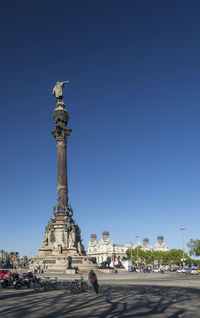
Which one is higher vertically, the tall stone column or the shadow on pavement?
the tall stone column

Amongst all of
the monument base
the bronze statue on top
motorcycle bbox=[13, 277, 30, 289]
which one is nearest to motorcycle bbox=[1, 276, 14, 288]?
motorcycle bbox=[13, 277, 30, 289]

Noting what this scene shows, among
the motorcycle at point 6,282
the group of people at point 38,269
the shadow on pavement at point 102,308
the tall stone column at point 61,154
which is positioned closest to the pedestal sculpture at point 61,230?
the tall stone column at point 61,154

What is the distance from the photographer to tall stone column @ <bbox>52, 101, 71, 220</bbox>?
2544 inches

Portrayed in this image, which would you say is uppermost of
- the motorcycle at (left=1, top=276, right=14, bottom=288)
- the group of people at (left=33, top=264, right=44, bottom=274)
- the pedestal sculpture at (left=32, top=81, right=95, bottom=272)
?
the pedestal sculpture at (left=32, top=81, right=95, bottom=272)

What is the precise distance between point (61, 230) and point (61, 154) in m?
14.8

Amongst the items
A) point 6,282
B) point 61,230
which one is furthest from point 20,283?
point 61,230

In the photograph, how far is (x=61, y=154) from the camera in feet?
222

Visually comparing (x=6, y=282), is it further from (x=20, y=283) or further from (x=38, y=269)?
(x=38, y=269)

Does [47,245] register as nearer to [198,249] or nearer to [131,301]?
[131,301]

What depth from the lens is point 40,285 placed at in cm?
2625

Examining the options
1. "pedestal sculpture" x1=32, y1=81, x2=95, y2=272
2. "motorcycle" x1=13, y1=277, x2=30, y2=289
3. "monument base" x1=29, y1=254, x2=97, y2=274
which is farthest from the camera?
"pedestal sculpture" x1=32, y1=81, x2=95, y2=272

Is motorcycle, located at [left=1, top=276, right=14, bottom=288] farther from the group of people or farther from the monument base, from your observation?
the monument base

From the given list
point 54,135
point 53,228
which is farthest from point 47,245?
point 54,135

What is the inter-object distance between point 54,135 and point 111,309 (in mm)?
56046
